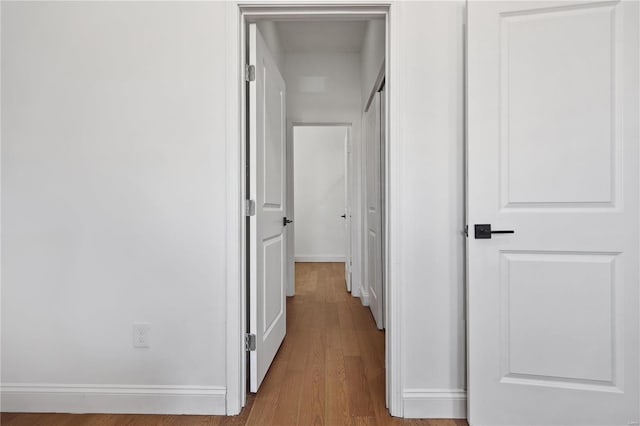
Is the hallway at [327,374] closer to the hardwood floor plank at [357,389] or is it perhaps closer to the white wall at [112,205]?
the hardwood floor plank at [357,389]

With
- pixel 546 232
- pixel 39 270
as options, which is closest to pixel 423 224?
pixel 546 232

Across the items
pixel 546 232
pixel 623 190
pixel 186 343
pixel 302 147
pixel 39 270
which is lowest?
pixel 186 343

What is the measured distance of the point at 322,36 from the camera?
3418 millimetres

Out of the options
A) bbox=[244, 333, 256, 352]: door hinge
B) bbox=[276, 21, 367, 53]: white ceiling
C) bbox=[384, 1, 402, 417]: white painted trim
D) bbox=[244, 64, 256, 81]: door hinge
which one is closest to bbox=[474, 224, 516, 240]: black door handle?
bbox=[384, 1, 402, 417]: white painted trim

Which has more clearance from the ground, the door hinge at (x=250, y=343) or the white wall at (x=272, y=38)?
the white wall at (x=272, y=38)

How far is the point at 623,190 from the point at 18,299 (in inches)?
109

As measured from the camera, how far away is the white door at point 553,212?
1378mm

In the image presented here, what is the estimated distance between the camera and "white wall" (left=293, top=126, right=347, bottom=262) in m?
6.22

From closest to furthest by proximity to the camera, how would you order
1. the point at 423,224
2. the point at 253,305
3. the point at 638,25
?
1. the point at 638,25
2. the point at 423,224
3. the point at 253,305

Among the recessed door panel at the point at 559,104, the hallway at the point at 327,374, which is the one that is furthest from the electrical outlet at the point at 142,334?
the recessed door panel at the point at 559,104

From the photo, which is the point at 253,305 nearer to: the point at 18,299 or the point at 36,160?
the point at 18,299

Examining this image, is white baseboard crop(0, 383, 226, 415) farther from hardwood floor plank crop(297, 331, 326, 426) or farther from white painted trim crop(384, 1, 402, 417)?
white painted trim crop(384, 1, 402, 417)

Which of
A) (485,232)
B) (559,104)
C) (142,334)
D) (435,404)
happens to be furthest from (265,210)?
(559,104)

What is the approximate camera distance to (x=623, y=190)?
137cm
